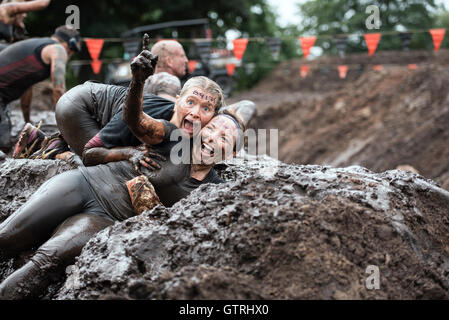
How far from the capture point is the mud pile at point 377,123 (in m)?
10.1

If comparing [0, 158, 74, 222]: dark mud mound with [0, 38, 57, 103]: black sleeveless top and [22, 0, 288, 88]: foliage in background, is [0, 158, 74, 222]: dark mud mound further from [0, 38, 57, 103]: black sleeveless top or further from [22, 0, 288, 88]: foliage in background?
[22, 0, 288, 88]: foliage in background

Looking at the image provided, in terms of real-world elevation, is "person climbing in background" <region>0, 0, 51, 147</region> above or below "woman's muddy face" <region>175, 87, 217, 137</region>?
above

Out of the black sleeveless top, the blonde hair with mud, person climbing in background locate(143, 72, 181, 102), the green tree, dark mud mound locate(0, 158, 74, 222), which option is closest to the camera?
the blonde hair with mud

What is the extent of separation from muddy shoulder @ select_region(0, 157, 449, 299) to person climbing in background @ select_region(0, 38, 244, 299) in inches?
6.8

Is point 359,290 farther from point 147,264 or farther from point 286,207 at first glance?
point 147,264

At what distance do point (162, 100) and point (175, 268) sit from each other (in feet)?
4.46

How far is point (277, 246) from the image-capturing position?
2.17 metres

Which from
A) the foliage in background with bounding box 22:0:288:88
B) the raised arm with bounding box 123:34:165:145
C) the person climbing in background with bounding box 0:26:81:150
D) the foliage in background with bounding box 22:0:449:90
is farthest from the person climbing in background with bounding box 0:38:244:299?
the foliage in background with bounding box 22:0:288:88

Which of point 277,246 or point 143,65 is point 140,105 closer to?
point 143,65

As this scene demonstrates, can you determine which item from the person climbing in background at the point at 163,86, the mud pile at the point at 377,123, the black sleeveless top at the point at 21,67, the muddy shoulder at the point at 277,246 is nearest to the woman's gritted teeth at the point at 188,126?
the muddy shoulder at the point at 277,246

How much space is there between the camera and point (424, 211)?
8.92ft

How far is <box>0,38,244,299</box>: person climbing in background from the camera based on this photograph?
A: 2.63 meters

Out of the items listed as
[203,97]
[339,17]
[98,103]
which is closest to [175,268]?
[203,97]

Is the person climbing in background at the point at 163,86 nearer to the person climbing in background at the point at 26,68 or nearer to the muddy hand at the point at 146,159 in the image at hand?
the muddy hand at the point at 146,159
